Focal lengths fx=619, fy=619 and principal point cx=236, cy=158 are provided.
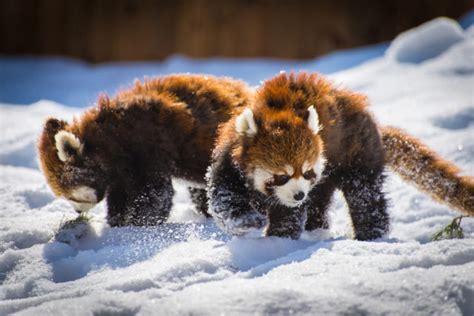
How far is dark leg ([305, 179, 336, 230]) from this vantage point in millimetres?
4527

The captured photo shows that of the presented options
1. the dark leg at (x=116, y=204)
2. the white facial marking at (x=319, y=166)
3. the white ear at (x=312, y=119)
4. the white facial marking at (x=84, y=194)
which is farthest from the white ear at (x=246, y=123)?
the white facial marking at (x=84, y=194)

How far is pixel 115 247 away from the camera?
3902 millimetres

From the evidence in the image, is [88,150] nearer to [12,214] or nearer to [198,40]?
[12,214]

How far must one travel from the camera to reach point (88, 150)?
4695 mm

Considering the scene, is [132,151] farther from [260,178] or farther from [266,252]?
[266,252]

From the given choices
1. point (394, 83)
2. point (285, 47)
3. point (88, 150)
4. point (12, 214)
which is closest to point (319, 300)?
point (88, 150)

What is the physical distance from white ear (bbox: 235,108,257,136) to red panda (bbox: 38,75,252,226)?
2.49 ft

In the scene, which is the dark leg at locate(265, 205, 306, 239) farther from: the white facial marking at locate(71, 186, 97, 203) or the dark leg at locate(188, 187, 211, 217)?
the white facial marking at locate(71, 186, 97, 203)

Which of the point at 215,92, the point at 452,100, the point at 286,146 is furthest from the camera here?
the point at 452,100

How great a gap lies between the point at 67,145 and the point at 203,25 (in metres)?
6.93

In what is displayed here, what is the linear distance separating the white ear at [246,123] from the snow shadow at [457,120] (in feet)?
9.95

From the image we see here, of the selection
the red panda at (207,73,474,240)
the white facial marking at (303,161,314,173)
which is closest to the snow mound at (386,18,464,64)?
the red panda at (207,73,474,240)

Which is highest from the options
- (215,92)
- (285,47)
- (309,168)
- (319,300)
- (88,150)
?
(285,47)

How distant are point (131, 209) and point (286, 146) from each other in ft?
4.76
